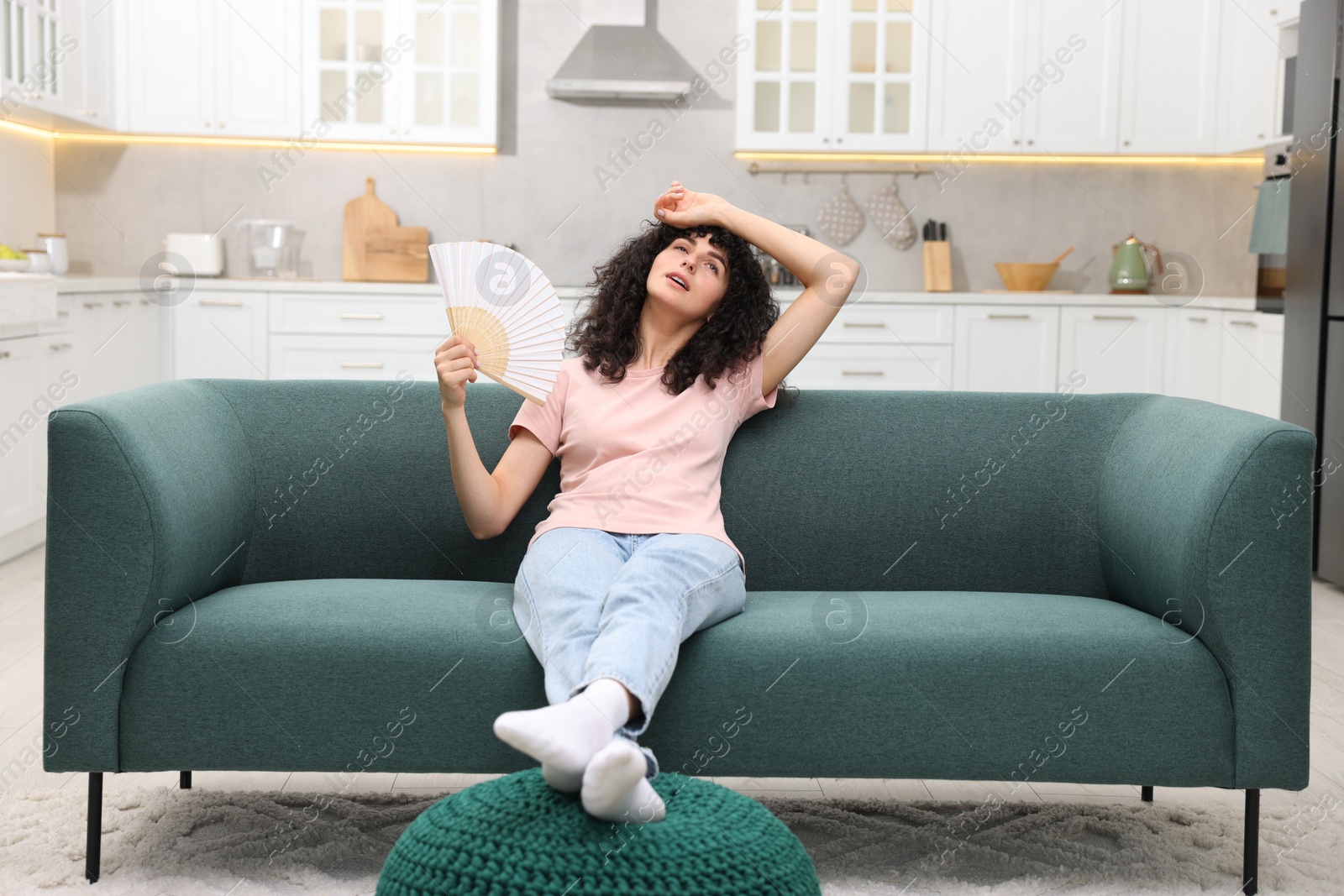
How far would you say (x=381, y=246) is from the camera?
5.36m

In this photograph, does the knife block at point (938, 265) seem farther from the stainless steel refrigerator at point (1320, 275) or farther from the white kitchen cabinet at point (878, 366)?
the stainless steel refrigerator at point (1320, 275)

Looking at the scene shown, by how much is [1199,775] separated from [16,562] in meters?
3.72

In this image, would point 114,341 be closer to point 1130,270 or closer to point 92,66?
point 92,66

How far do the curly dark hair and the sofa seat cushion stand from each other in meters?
0.55

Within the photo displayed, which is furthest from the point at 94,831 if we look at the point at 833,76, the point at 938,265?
the point at 938,265

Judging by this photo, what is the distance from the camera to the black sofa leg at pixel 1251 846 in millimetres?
1819

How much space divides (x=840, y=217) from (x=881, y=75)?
653 mm

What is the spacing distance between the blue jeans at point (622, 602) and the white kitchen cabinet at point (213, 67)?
3882mm

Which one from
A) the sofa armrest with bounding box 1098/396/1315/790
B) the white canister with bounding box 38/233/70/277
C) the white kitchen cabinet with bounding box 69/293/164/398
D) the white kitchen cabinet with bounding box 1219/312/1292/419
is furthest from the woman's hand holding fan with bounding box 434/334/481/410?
the white canister with bounding box 38/233/70/277

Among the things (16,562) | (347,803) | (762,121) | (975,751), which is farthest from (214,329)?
(975,751)

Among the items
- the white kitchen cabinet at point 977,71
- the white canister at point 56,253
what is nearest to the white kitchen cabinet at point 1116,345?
the white kitchen cabinet at point 977,71

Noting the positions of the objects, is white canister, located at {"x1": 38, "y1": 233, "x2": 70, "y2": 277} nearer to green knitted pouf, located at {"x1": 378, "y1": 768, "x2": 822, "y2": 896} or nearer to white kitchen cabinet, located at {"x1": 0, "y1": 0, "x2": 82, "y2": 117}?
white kitchen cabinet, located at {"x1": 0, "y1": 0, "x2": 82, "y2": 117}

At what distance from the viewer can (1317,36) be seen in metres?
3.99

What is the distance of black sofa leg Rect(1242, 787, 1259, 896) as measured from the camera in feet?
5.97
